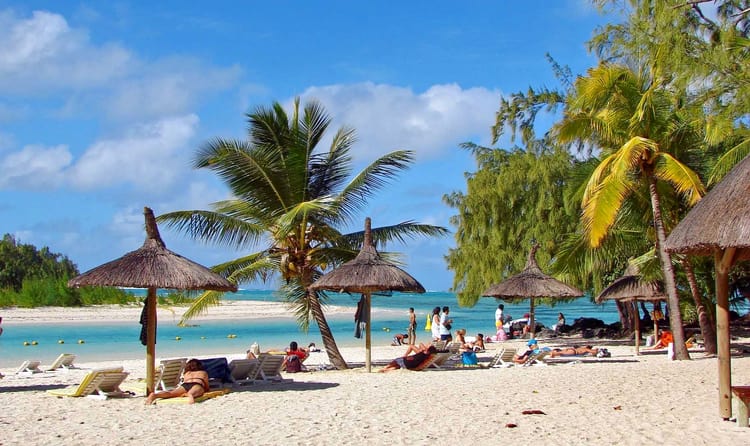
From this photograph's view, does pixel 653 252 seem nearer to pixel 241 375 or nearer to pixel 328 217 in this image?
pixel 328 217

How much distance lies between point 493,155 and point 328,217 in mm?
10764

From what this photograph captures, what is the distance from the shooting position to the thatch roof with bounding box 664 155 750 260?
7234mm

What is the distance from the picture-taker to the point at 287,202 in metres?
14.6

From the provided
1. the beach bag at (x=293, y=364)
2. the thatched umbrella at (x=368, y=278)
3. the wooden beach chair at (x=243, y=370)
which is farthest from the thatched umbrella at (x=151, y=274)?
the beach bag at (x=293, y=364)

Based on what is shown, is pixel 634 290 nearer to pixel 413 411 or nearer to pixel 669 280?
pixel 669 280

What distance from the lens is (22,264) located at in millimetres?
50531

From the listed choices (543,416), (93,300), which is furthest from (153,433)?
(93,300)

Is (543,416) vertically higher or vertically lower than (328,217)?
lower

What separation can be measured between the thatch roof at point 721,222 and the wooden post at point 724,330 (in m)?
0.16

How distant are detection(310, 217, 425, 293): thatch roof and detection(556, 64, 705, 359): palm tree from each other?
331 cm

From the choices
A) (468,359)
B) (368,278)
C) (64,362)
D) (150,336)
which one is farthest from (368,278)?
(64,362)

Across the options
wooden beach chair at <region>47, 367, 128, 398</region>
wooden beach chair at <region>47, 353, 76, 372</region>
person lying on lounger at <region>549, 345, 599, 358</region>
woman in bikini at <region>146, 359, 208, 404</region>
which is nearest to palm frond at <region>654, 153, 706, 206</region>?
person lying on lounger at <region>549, 345, 599, 358</region>

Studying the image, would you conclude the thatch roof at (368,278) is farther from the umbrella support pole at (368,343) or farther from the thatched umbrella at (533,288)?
the thatched umbrella at (533,288)

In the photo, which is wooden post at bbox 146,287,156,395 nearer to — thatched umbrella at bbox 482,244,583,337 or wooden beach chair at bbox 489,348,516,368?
wooden beach chair at bbox 489,348,516,368
